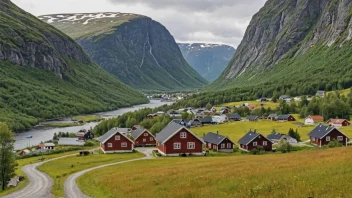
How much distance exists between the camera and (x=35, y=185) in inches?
1855

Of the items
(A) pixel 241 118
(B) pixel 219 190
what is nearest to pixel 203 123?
(A) pixel 241 118

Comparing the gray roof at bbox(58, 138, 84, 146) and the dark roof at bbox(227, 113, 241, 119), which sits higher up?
the dark roof at bbox(227, 113, 241, 119)

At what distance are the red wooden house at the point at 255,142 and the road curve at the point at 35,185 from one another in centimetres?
4200

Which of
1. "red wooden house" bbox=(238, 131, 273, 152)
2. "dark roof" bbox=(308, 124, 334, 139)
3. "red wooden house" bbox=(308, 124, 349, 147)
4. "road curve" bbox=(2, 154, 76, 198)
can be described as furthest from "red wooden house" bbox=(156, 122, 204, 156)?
"dark roof" bbox=(308, 124, 334, 139)

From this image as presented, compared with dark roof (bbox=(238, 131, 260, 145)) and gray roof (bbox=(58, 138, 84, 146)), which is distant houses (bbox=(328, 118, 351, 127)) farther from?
gray roof (bbox=(58, 138, 84, 146))

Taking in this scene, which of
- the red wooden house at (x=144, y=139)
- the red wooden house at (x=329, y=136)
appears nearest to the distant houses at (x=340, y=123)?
the red wooden house at (x=329, y=136)

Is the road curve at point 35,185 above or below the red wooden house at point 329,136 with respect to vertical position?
below

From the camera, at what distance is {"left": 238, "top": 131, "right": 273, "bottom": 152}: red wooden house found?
85.8m

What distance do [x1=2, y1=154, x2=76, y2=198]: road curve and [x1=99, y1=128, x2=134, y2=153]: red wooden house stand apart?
697 inches

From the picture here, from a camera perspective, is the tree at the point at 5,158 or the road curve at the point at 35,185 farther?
the tree at the point at 5,158

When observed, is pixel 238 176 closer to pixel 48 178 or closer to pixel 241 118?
pixel 48 178

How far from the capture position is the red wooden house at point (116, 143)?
85.4 metres

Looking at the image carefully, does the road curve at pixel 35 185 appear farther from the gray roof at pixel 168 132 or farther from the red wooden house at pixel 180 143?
the gray roof at pixel 168 132

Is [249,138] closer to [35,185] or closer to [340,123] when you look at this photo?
[340,123]
